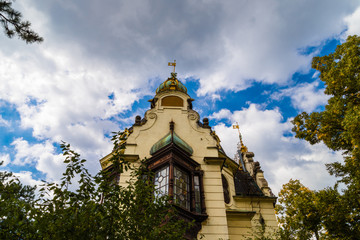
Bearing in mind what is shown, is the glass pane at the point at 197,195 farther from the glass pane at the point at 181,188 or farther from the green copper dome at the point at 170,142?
the green copper dome at the point at 170,142

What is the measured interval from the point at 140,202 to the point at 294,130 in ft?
31.7

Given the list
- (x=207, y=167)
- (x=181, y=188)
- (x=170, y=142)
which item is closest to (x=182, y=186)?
(x=181, y=188)

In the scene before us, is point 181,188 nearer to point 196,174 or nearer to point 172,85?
point 196,174

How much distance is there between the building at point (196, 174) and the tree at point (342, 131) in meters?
3.25

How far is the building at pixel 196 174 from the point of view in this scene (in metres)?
12.0

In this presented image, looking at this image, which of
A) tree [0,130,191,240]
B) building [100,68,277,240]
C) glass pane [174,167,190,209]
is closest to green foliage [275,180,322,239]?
building [100,68,277,240]

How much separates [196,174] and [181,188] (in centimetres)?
143

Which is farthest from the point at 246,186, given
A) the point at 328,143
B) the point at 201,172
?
the point at 328,143

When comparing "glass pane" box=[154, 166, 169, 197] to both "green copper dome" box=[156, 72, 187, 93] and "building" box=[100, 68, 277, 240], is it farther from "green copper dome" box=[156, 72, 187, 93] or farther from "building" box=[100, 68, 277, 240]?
A: "green copper dome" box=[156, 72, 187, 93]

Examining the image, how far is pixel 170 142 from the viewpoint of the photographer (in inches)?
538

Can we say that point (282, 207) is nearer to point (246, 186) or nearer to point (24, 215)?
Result: point (246, 186)

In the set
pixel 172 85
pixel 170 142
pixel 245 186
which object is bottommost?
pixel 245 186

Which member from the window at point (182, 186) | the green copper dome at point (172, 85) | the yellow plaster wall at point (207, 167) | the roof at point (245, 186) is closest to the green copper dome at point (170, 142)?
the yellow plaster wall at point (207, 167)

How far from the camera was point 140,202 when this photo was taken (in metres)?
6.78
